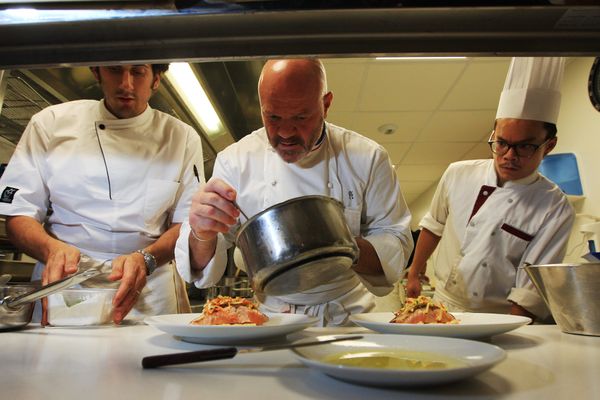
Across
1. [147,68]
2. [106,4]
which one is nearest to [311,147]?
[147,68]

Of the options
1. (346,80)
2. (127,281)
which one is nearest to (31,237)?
(127,281)

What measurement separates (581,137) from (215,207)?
365 centimetres

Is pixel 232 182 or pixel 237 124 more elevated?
pixel 237 124

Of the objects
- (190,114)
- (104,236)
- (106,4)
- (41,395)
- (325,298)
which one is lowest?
(41,395)

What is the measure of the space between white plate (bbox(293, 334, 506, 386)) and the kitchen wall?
3.34 m

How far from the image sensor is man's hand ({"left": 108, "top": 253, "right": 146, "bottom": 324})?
3.79ft

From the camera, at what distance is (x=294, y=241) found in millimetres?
771

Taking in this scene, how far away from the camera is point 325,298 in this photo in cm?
152

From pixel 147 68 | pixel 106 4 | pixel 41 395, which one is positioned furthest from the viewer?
pixel 147 68

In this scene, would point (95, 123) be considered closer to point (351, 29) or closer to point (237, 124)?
point (351, 29)

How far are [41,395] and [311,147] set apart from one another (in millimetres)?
1192

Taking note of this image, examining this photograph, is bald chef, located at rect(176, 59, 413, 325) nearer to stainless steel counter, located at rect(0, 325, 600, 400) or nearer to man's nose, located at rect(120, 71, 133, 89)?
man's nose, located at rect(120, 71, 133, 89)

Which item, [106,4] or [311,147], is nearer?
[106,4]

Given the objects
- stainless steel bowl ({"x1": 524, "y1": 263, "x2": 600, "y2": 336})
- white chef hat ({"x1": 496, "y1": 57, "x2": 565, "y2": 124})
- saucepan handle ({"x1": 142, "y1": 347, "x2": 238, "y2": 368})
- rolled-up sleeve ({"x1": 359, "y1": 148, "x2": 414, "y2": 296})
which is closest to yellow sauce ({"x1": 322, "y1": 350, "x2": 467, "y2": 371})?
saucepan handle ({"x1": 142, "y1": 347, "x2": 238, "y2": 368})
